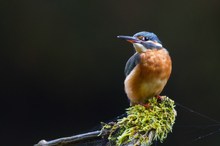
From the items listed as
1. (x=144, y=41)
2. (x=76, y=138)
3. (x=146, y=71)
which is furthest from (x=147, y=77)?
(x=76, y=138)

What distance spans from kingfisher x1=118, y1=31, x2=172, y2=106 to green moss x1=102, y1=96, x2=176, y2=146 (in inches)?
4.9

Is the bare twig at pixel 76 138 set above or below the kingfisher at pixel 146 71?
below

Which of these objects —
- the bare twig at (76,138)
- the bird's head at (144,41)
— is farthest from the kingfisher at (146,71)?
the bare twig at (76,138)

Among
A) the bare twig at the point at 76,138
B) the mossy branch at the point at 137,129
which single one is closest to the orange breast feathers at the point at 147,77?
the mossy branch at the point at 137,129

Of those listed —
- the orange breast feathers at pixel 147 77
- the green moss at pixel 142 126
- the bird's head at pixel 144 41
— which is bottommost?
the green moss at pixel 142 126

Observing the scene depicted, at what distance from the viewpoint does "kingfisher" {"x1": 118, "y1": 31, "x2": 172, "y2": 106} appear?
1691 millimetres

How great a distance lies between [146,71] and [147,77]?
0.09ft

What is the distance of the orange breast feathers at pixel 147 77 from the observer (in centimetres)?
169

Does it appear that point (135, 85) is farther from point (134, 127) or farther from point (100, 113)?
point (100, 113)

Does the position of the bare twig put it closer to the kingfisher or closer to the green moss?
the green moss

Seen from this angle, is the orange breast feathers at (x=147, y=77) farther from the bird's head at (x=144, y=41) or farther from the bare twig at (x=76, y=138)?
the bare twig at (x=76, y=138)

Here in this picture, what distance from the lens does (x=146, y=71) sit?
1707 millimetres

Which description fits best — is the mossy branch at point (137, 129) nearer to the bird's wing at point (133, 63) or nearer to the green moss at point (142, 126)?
the green moss at point (142, 126)

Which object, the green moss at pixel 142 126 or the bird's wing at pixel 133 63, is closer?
the green moss at pixel 142 126
